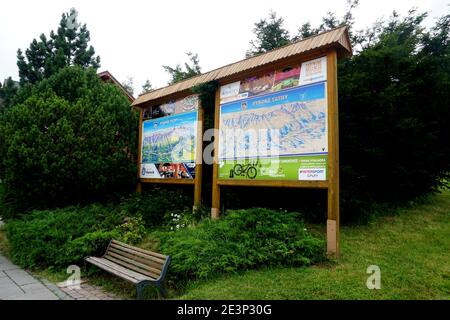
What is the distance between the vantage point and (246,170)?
5805 millimetres

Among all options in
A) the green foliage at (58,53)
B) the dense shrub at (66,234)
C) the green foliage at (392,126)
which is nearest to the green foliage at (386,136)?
the green foliage at (392,126)

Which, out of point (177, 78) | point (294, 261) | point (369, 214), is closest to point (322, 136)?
point (294, 261)

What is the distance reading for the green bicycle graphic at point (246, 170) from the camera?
5.65 metres

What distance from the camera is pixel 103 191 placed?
26.8ft

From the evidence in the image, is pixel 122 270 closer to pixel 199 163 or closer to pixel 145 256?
pixel 145 256

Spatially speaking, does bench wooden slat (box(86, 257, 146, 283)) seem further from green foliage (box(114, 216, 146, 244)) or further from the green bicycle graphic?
the green bicycle graphic

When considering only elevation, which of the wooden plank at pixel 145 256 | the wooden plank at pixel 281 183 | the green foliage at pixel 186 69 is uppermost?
the green foliage at pixel 186 69

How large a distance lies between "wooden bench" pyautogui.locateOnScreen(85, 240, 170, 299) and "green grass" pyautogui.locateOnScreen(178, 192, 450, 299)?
474 mm

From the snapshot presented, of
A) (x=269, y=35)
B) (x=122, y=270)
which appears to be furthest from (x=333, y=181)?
(x=269, y=35)

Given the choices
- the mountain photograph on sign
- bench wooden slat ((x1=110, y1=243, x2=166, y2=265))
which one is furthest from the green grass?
the mountain photograph on sign

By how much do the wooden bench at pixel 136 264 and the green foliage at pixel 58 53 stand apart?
10171mm

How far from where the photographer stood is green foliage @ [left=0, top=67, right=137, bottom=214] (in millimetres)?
7074

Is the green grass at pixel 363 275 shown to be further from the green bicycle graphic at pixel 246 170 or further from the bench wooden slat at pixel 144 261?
the green bicycle graphic at pixel 246 170

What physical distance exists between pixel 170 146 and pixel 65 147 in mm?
2587
